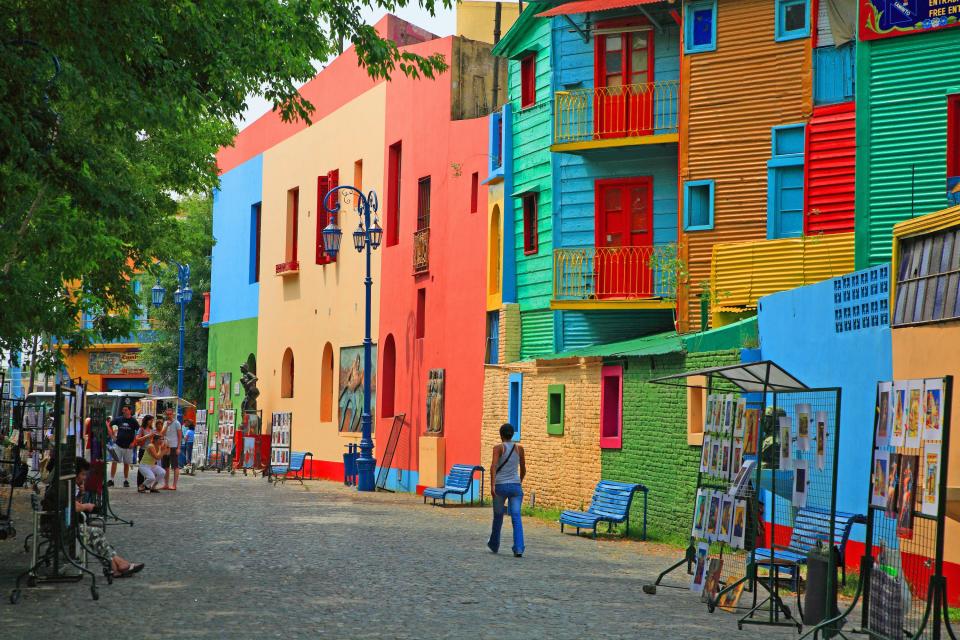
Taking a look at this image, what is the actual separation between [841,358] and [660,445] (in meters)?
5.71

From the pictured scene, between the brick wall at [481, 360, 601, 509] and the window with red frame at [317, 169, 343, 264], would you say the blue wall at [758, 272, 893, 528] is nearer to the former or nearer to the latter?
the brick wall at [481, 360, 601, 509]

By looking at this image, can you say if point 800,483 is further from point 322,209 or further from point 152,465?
point 322,209

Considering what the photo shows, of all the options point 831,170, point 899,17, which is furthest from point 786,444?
point 831,170

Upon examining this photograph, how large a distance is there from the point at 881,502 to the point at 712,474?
13.2ft

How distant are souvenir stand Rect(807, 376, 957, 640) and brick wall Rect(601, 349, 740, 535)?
982 cm

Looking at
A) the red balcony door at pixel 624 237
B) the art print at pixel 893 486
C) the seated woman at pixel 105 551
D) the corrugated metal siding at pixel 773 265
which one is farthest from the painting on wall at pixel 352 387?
the art print at pixel 893 486

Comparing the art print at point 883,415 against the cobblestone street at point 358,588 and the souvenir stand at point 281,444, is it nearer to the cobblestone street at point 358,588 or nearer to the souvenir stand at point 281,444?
the cobblestone street at point 358,588

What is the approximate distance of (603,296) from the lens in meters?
26.9

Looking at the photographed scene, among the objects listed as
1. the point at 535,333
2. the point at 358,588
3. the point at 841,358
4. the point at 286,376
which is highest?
the point at 535,333

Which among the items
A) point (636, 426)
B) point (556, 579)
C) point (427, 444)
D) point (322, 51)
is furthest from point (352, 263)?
point (556, 579)

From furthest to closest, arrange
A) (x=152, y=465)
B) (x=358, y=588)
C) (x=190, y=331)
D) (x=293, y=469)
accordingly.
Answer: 1. (x=190, y=331)
2. (x=293, y=469)
3. (x=152, y=465)
4. (x=358, y=588)

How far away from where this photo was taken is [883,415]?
9547 millimetres

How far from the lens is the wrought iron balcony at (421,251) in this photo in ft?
113

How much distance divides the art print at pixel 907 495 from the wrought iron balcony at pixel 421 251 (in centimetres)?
2560
